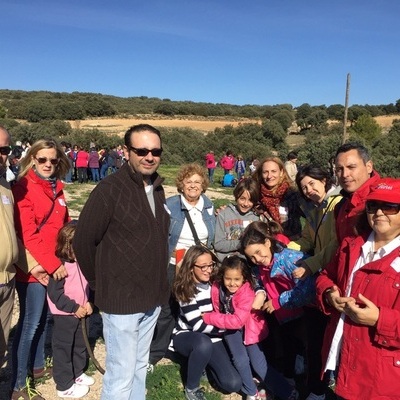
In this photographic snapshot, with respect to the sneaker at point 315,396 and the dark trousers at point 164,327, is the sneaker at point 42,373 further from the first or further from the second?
the sneaker at point 315,396

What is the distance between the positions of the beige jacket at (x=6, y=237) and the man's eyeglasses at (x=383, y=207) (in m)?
2.26

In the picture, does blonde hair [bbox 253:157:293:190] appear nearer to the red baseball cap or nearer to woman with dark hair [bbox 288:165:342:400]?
woman with dark hair [bbox 288:165:342:400]

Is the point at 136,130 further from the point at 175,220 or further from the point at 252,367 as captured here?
the point at 252,367

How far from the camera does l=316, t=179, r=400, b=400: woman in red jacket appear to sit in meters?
2.01

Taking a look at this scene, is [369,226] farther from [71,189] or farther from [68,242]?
[71,189]

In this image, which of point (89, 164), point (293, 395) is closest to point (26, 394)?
point (293, 395)

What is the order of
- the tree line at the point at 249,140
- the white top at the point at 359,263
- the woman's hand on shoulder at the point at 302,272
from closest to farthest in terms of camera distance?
the white top at the point at 359,263 → the woman's hand on shoulder at the point at 302,272 → the tree line at the point at 249,140

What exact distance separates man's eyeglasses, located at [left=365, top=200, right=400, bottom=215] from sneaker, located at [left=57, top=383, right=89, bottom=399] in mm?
2914

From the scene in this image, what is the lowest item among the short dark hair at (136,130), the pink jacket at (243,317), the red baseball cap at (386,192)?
the pink jacket at (243,317)

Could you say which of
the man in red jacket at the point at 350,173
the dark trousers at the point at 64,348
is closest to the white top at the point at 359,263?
the man in red jacket at the point at 350,173

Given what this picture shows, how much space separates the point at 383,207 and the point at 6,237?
2317mm

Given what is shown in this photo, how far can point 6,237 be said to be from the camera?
8.79ft

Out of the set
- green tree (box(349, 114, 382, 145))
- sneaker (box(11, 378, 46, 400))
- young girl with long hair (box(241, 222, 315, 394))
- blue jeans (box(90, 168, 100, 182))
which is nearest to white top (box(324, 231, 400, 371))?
young girl with long hair (box(241, 222, 315, 394))

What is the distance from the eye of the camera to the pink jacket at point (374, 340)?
2.00 meters
